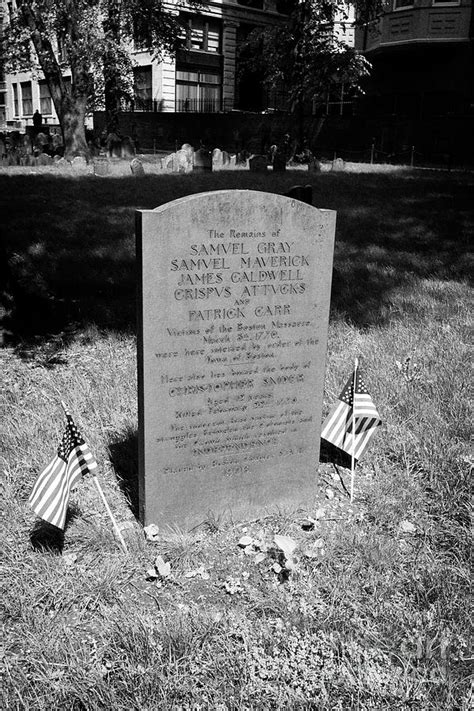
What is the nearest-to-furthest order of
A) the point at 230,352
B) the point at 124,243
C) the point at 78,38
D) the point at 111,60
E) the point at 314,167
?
the point at 230,352, the point at 124,243, the point at 314,167, the point at 78,38, the point at 111,60

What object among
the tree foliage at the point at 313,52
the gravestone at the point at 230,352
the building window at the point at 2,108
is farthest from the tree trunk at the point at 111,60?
the building window at the point at 2,108

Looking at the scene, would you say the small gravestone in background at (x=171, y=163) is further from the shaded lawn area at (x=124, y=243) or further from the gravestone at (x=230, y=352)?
the gravestone at (x=230, y=352)

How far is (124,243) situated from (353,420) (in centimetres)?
683

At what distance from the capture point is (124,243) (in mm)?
10125

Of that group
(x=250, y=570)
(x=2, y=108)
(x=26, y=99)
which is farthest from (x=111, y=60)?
(x=2, y=108)

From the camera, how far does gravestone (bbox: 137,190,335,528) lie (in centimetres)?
338

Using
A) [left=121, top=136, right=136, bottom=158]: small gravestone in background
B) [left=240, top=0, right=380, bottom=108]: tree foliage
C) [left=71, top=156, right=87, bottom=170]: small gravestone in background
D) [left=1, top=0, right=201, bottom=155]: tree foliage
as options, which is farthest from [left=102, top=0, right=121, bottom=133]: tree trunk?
[left=240, top=0, right=380, bottom=108]: tree foliage

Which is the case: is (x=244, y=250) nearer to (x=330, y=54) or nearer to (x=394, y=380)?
(x=394, y=380)

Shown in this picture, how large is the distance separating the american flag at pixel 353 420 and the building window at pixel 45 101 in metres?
57.2

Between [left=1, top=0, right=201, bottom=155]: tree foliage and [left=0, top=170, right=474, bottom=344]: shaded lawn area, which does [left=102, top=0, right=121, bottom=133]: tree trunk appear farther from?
[left=0, top=170, right=474, bottom=344]: shaded lawn area

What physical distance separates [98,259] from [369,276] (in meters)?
3.73

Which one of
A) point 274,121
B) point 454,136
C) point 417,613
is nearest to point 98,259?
point 417,613

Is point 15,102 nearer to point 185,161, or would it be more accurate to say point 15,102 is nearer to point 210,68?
point 210,68

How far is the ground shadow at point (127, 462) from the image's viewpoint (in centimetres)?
409
